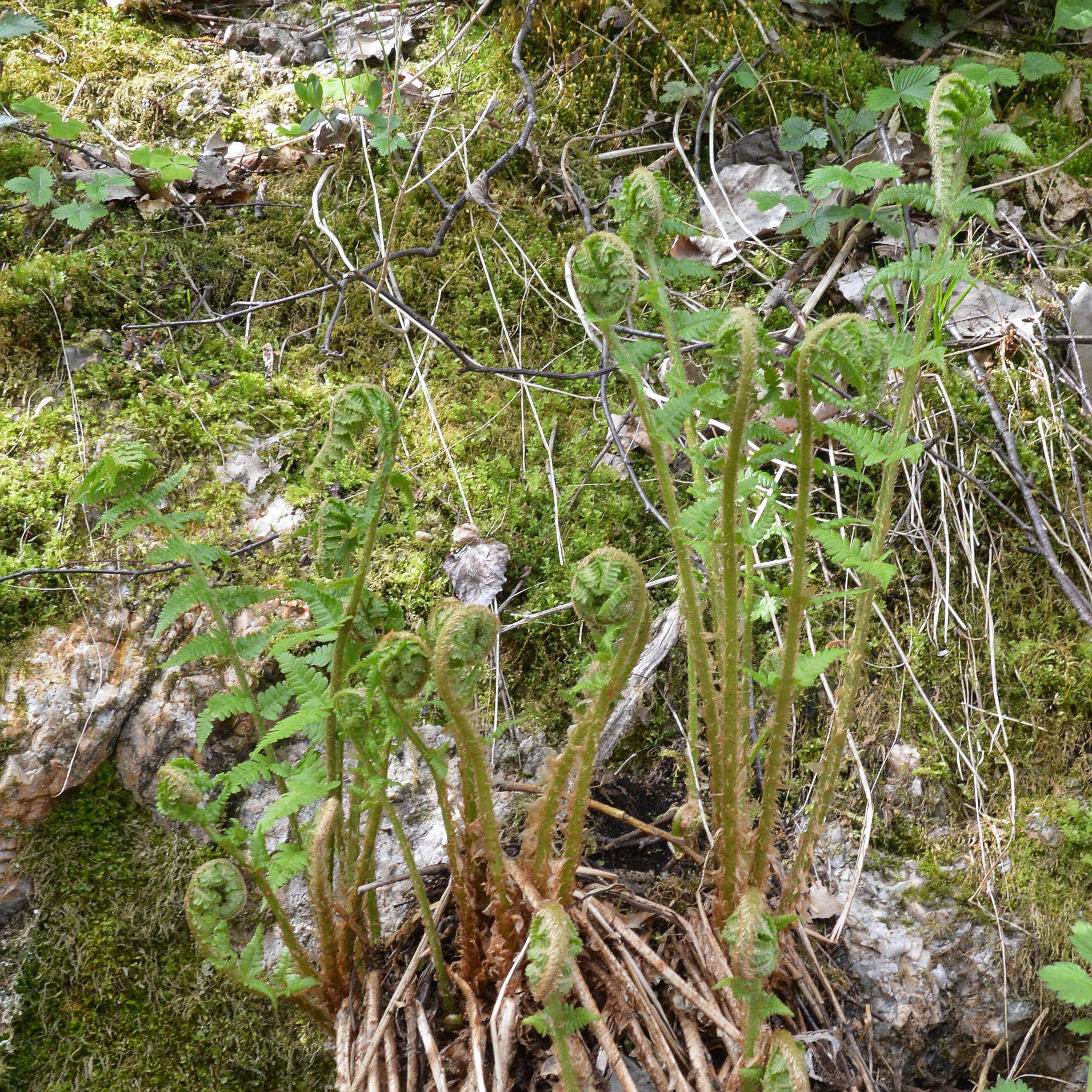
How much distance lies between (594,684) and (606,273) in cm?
68

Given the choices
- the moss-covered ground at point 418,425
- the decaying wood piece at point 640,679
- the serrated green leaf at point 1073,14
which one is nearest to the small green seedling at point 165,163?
the moss-covered ground at point 418,425

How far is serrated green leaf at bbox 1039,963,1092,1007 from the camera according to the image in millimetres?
1516

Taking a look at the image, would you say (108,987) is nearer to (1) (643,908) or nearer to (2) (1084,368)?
(1) (643,908)

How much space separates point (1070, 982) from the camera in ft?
5.11

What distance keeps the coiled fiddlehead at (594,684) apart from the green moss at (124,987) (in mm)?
797

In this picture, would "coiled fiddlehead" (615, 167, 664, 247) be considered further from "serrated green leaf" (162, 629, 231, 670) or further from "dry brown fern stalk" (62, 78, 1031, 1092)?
"serrated green leaf" (162, 629, 231, 670)

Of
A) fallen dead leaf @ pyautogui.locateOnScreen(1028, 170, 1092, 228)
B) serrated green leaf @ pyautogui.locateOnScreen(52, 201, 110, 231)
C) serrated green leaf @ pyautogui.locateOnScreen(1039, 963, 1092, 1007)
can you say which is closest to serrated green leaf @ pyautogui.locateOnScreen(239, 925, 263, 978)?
serrated green leaf @ pyautogui.locateOnScreen(1039, 963, 1092, 1007)

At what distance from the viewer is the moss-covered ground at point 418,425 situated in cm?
209

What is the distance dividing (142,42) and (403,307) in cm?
186

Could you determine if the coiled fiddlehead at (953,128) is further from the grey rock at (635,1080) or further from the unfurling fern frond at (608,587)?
the grey rock at (635,1080)

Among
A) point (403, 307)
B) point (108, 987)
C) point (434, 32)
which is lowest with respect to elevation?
point (108, 987)

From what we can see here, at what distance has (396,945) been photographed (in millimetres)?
1853

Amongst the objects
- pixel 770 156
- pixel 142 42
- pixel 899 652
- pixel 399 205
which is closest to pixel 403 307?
pixel 399 205

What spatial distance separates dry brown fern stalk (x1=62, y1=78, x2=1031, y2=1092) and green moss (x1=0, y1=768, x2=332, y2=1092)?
242 mm
